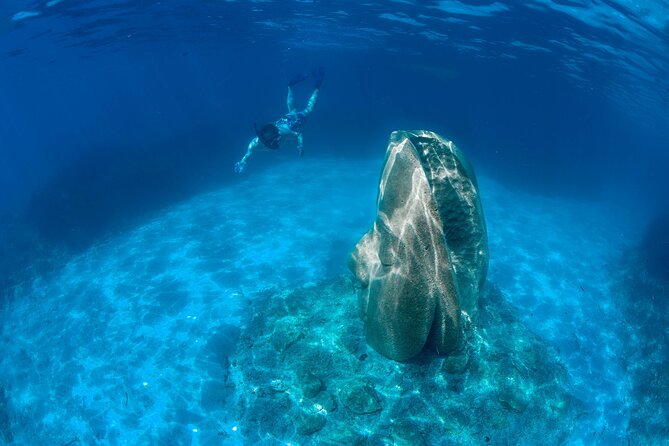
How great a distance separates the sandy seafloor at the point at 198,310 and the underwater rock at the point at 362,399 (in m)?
2.65

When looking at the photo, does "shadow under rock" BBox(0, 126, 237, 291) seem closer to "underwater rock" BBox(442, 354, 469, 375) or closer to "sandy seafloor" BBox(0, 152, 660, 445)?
"sandy seafloor" BBox(0, 152, 660, 445)

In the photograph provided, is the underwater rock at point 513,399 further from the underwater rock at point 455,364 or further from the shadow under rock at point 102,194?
the shadow under rock at point 102,194

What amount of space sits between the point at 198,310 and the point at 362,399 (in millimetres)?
6429

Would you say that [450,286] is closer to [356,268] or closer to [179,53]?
[356,268]

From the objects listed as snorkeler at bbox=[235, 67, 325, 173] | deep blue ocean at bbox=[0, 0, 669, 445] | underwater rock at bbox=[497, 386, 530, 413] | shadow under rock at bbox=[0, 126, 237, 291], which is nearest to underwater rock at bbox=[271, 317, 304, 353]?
deep blue ocean at bbox=[0, 0, 669, 445]

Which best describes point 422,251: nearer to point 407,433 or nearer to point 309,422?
point 407,433

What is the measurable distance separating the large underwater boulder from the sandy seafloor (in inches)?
176

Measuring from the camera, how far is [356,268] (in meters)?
8.02

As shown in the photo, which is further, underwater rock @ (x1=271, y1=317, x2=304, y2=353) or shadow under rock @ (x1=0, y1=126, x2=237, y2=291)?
shadow under rock @ (x1=0, y1=126, x2=237, y2=291)

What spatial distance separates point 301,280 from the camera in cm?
1241

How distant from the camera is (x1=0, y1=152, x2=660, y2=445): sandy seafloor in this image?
8.86m

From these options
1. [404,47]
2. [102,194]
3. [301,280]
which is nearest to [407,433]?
[301,280]

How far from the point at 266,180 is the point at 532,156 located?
29.4m

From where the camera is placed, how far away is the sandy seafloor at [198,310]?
8859 mm
